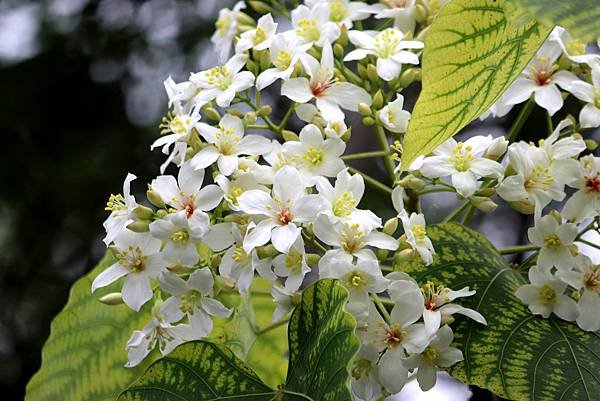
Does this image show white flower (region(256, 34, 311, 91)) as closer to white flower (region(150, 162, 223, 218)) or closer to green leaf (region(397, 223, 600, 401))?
white flower (region(150, 162, 223, 218))

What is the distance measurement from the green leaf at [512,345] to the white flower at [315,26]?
10.0 inches

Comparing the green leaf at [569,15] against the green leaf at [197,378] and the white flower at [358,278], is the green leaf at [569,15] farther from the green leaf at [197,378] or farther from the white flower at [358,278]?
the green leaf at [197,378]

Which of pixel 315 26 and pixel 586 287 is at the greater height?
pixel 315 26

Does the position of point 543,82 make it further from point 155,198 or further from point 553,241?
point 155,198

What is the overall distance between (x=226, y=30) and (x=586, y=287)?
584 millimetres

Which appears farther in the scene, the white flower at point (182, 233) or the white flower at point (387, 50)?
the white flower at point (387, 50)

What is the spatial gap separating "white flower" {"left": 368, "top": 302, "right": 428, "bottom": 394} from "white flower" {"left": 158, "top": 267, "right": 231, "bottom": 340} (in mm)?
146

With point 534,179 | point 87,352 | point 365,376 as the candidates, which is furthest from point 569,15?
point 87,352

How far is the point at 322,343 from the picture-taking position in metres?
0.82

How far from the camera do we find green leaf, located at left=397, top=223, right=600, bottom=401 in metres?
0.87

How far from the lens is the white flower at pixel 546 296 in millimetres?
888

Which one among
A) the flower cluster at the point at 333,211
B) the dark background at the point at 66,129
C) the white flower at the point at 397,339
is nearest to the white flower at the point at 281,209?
the flower cluster at the point at 333,211

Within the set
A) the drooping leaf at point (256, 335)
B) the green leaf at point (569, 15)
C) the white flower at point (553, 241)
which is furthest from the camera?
the drooping leaf at point (256, 335)

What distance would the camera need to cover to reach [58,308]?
6.88ft
